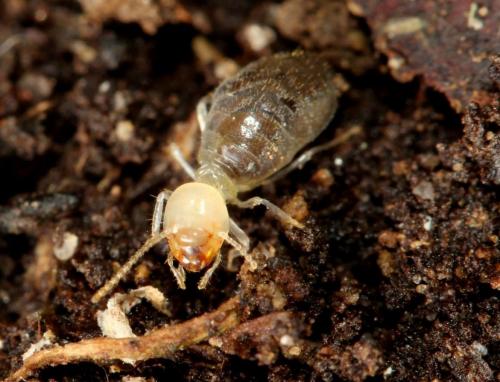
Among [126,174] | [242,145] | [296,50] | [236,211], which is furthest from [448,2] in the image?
[126,174]

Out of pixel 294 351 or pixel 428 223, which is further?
pixel 428 223

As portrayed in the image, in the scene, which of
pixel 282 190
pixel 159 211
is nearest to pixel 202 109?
pixel 282 190

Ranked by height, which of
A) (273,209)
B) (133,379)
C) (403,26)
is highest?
(403,26)

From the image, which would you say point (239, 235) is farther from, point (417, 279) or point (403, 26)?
point (403, 26)

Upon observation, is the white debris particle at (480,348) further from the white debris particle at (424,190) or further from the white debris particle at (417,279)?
the white debris particle at (424,190)

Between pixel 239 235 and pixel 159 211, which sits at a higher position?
pixel 159 211

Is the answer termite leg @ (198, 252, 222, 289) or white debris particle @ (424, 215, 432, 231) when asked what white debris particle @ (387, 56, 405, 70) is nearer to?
white debris particle @ (424, 215, 432, 231)

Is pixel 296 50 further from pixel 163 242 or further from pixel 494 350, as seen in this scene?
pixel 494 350
